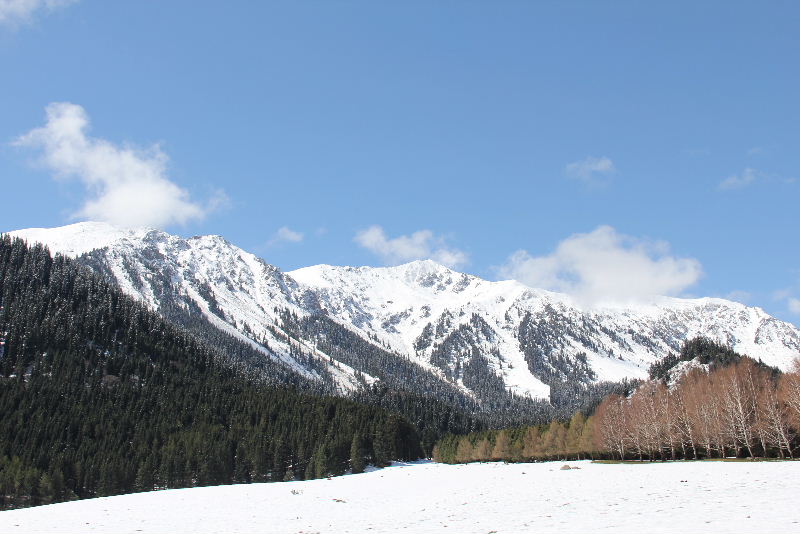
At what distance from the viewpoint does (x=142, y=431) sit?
499ft

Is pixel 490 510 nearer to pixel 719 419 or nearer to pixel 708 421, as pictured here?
pixel 719 419

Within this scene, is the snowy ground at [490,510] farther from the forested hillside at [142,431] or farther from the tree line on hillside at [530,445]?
the tree line on hillside at [530,445]

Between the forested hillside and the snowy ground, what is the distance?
2862 inches

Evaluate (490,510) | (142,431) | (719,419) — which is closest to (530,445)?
(719,419)

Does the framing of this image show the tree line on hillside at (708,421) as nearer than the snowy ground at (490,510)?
No

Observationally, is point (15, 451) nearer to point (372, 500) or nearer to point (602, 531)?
point (372, 500)

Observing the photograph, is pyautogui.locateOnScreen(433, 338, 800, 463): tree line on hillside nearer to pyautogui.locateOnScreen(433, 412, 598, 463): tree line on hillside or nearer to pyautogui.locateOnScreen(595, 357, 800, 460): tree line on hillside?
pyautogui.locateOnScreen(595, 357, 800, 460): tree line on hillside

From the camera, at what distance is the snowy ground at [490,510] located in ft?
73.9

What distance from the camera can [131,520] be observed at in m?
37.1

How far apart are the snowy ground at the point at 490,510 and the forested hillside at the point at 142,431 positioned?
72.7m

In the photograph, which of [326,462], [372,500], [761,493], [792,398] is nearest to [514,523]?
[761,493]

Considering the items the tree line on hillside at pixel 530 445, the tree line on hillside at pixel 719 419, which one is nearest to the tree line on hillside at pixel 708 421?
the tree line on hillside at pixel 719 419

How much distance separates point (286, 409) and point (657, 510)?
154980 mm

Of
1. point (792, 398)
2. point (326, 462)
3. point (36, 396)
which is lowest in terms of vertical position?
point (326, 462)
